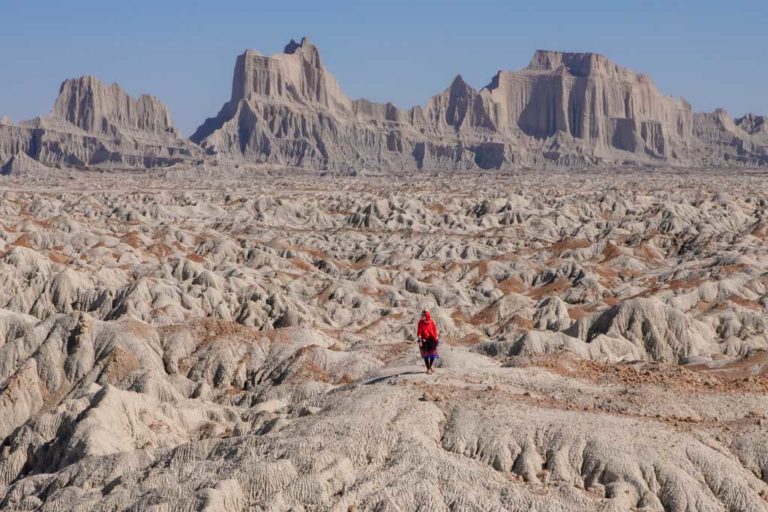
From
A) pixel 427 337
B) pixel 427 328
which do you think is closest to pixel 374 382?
pixel 427 337

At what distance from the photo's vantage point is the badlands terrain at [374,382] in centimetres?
2912

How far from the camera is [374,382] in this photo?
36125 mm

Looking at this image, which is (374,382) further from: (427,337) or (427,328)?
(427,328)

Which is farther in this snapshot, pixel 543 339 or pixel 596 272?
pixel 596 272

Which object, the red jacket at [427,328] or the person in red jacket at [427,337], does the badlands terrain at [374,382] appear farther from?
the red jacket at [427,328]

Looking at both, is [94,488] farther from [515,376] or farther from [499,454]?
[515,376]

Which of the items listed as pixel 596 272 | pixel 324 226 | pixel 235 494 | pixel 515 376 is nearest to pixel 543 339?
pixel 515 376

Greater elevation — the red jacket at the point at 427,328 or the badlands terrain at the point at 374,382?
the red jacket at the point at 427,328

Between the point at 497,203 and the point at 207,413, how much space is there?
476ft

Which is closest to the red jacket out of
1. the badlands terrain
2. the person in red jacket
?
the person in red jacket

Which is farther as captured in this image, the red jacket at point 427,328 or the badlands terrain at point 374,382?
the red jacket at point 427,328

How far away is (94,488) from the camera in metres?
31.9

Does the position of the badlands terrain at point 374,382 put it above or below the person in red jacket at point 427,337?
below

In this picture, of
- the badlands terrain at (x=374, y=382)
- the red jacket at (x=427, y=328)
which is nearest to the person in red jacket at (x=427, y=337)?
the red jacket at (x=427, y=328)
